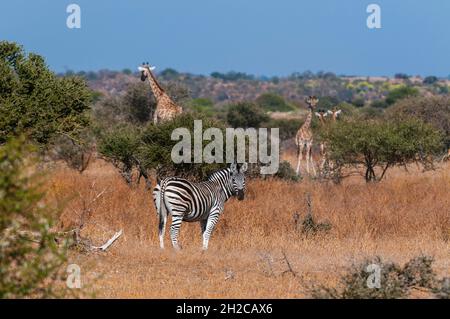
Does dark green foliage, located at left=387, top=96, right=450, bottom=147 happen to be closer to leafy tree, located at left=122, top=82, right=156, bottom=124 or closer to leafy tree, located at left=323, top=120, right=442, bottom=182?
leafy tree, located at left=122, top=82, right=156, bottom=124

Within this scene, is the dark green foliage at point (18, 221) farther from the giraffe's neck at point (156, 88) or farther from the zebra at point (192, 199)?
the giraffe's neck at point (156, 88)

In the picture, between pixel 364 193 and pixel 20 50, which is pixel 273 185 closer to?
pixel 364 193

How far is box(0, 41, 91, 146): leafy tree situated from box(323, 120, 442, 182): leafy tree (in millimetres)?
8517

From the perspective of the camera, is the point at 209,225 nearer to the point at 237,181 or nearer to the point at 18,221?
the point at 237,181

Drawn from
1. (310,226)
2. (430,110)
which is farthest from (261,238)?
(430,110)

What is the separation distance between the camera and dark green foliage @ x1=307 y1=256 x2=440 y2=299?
9273mm

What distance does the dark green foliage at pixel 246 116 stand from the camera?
3991 cm

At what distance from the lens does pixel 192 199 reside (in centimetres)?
1373

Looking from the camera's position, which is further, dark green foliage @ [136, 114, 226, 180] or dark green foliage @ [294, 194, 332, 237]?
dark green foliage @ [136, 114, 226, 180]

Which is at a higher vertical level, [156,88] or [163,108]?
[156,88]

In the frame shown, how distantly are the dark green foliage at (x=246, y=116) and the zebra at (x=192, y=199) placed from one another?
2523 centimetres

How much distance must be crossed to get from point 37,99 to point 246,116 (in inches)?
976
